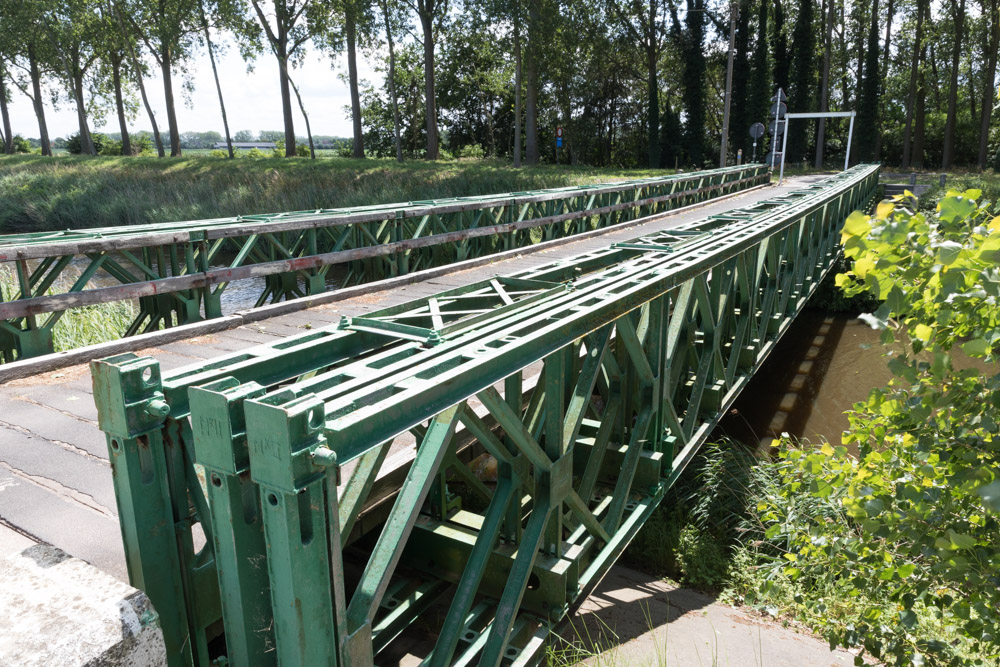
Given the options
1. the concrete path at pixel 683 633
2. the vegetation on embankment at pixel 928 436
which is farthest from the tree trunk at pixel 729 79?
the vegetation on embankment at pixel 928 436

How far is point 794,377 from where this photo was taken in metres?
12.5

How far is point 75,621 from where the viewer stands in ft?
7.32

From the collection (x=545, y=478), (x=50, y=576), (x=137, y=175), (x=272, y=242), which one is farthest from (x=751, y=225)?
(x=137, y=175)

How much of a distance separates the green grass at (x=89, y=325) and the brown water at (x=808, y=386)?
24.0 feet

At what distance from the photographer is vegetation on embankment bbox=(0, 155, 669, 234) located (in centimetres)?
2325

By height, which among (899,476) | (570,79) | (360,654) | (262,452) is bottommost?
(360,654)

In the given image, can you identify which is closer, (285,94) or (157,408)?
(157,408)

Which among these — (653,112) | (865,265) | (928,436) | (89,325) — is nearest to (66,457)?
(865,265)

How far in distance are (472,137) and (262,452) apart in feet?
170

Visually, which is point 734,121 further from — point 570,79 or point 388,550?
point 388,550

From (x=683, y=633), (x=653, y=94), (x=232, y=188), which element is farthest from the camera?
(x=653, y=94)

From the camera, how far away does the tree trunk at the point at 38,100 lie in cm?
4663

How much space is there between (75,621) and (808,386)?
11690 mm

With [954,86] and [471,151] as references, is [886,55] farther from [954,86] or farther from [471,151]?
[471,151]
